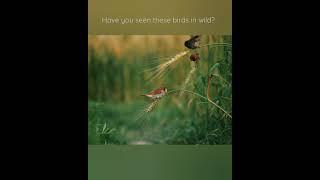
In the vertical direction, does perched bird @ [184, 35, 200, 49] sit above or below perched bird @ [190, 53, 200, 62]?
above

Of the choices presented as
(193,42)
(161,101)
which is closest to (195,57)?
(193,42)

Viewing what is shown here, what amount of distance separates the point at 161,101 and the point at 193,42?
49cm

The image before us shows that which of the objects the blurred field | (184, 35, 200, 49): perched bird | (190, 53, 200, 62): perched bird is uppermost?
(184, 35, 200, 49): perched bird

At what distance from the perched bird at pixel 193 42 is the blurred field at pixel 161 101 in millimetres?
37

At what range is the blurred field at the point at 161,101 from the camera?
5020 mm

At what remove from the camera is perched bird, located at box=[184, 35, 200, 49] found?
5.03 meters

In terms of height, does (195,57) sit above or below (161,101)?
above

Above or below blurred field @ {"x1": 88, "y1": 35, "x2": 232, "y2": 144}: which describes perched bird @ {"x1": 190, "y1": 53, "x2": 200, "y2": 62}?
above

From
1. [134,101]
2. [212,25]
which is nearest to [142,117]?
[134,101]

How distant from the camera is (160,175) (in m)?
5.00

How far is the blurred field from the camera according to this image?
5020 mm

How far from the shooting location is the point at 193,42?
16.5 ft

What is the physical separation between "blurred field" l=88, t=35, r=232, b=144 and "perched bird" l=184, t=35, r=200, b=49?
0.04 m

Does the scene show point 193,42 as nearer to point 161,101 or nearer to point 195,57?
point 195,57
